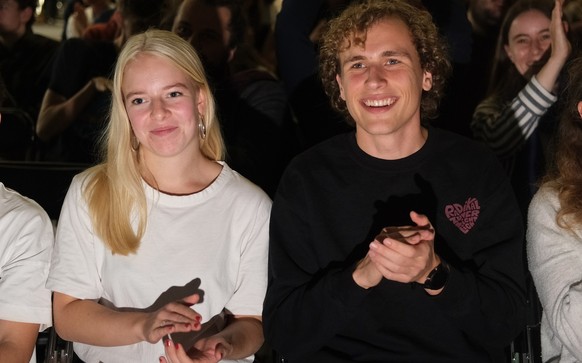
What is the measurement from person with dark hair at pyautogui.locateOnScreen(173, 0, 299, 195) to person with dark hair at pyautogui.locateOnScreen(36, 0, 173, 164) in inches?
9.3

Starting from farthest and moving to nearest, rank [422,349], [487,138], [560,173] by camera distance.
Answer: [487,138]
[560,173]
[422,349]

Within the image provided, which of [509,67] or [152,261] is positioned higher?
[509,67]

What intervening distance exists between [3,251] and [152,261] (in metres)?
0.35

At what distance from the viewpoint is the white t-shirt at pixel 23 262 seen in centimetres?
235

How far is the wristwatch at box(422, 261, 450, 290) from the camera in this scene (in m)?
2.15

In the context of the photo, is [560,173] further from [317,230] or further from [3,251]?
[3,251]

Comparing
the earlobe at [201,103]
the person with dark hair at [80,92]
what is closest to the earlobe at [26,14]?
the person with dark hair at [80,92]

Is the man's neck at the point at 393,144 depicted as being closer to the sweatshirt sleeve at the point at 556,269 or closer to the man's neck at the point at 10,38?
the sweatshirt sleeve at the point at 556,269

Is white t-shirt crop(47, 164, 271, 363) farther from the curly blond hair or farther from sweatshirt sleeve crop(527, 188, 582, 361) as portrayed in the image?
sweatshirt sleeve crop(527, 188, 582, 361)

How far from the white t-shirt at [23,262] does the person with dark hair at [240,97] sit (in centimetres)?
86

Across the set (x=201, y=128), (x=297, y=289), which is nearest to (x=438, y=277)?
(x=297, y=289)

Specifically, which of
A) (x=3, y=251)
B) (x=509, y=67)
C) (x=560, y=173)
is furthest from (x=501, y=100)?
(x=3, y=251)

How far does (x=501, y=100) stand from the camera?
3.33 metres

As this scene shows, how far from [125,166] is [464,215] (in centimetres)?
84
